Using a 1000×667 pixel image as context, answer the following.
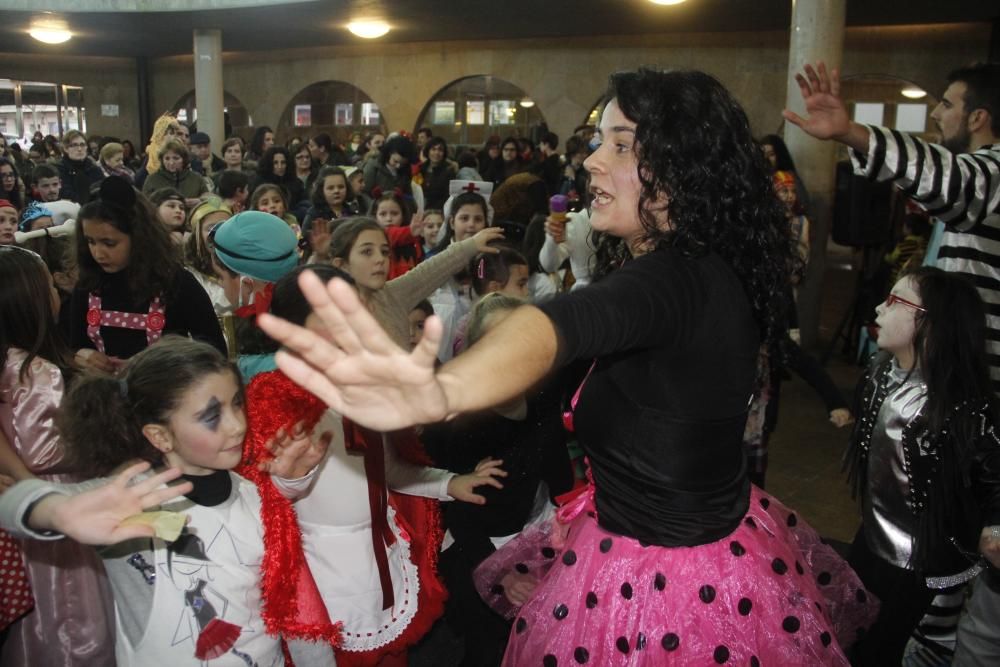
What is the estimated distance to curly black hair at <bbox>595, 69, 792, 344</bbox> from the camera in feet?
4.69

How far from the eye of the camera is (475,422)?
2.71 m

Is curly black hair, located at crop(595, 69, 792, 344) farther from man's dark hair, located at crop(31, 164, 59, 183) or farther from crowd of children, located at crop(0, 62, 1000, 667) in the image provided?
man's dark hair, located at crop(31, 164, 59, 183)

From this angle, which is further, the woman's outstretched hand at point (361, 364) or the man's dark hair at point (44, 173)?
the man's dark hair at point (44, 173)

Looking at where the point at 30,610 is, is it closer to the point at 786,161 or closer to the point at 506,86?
the point at 786,161

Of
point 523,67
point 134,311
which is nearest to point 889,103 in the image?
point 523,67

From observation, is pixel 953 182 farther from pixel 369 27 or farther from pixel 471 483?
pixel 369 27

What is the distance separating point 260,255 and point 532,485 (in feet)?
4.86

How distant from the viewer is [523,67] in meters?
13.8

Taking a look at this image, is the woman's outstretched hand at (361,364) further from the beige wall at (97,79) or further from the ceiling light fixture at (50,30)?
the beige wall at (97,79)

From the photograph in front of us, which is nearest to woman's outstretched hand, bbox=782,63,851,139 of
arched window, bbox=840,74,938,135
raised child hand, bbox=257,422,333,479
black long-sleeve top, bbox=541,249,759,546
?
black long-sleeve top, bbox=541,249,759,546

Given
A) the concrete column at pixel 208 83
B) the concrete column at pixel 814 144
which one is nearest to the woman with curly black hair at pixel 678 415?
the concrete column at pixel 814 144

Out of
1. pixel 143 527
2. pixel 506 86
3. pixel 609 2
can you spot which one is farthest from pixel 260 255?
pixel 506 86

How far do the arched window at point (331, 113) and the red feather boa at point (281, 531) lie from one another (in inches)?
545

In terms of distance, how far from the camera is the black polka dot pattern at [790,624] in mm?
1533
